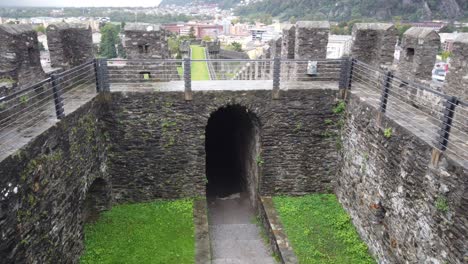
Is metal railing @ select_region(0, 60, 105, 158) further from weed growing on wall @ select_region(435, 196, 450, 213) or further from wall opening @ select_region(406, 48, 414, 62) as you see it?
wall opening @ select_region(406, 48, 414, 62)

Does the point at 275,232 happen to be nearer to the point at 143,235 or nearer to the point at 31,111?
the point at 143,235

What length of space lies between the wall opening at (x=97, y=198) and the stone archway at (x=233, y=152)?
143 inches

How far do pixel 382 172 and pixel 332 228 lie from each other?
84.3 inches

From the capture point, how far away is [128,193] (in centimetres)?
991

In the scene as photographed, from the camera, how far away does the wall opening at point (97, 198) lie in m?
9.26

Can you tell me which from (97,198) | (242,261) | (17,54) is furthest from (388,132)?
(17,54)

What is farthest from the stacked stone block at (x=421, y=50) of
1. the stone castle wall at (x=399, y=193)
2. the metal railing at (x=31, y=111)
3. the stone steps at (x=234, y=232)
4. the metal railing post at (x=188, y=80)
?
the metal railing at (x=31, y=111)

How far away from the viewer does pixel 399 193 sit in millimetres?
6781

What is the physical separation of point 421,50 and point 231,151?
8242 mm

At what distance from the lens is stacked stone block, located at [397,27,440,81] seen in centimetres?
769

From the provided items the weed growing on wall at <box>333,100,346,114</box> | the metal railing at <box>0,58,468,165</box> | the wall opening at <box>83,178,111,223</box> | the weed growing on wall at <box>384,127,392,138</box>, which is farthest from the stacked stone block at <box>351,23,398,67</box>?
the wall opening at <box>83,178,111,223</box>

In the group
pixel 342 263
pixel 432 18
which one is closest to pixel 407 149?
pixel 342 263

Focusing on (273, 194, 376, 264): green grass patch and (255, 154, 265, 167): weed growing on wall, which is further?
(255, 154, 265, 167): weed growing on wall

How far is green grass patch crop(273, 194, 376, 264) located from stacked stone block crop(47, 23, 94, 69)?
246 inches
